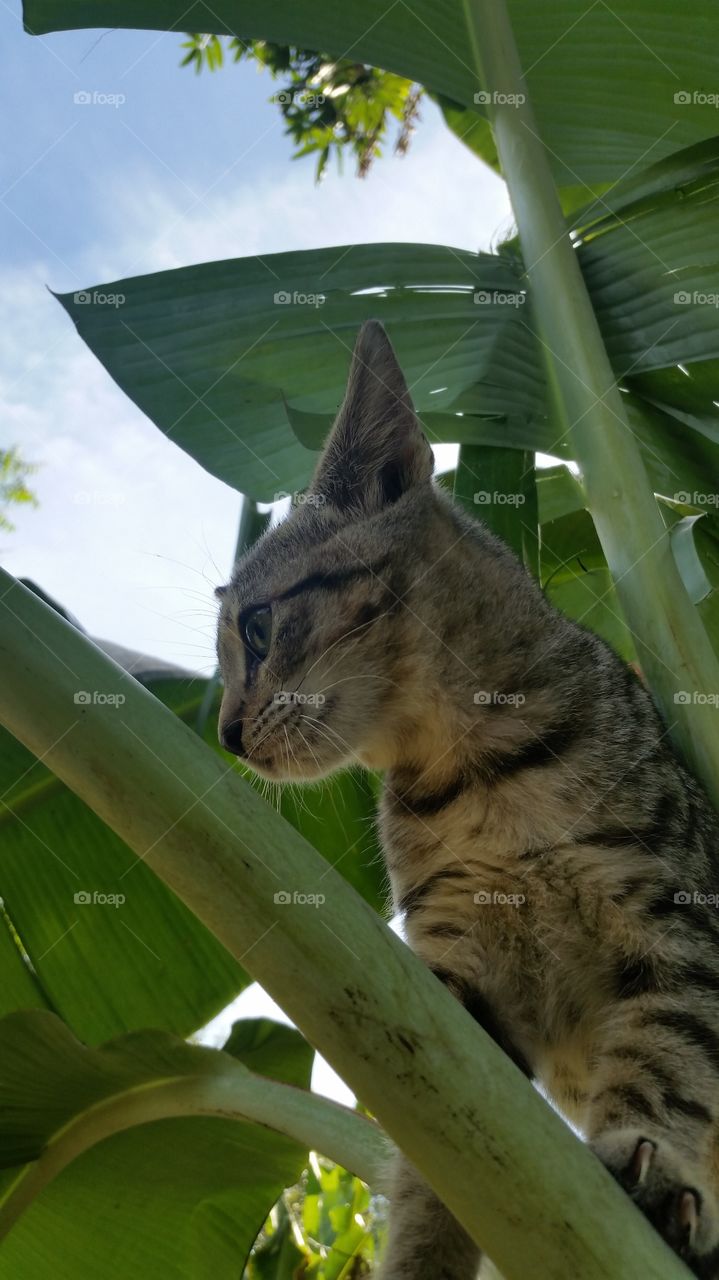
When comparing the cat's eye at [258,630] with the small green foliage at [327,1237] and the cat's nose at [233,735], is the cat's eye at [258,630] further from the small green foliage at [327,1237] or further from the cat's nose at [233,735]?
the small green foliage at [327,1237]

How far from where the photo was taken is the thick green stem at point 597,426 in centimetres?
173

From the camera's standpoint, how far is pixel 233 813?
3.20 feet

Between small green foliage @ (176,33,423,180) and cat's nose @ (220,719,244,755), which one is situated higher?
small green foliage @ (176,33,423,180)

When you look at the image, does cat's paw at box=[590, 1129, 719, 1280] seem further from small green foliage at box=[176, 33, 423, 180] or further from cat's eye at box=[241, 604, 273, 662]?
small green foliage at box=[176, 33, 423, 180]

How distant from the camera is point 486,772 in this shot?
1.83 metres

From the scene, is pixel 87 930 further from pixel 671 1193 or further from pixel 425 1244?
pixel 671 1193

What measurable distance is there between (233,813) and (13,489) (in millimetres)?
2128

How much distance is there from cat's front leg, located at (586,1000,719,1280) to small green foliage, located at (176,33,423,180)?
2.18 metres

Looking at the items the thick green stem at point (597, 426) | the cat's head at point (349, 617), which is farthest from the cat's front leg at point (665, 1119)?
the cat's head at point (349, 617)

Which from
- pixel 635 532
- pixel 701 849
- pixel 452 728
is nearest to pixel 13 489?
pixel 452 728

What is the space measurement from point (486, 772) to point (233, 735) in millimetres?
462

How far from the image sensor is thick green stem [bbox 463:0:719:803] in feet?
5.67

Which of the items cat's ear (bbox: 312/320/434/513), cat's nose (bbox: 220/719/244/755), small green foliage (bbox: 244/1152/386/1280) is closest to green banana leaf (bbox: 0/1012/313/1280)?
small green foliage (bbox: 244/1152/386/1280)

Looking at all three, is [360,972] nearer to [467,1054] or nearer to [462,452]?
[467,1054]
